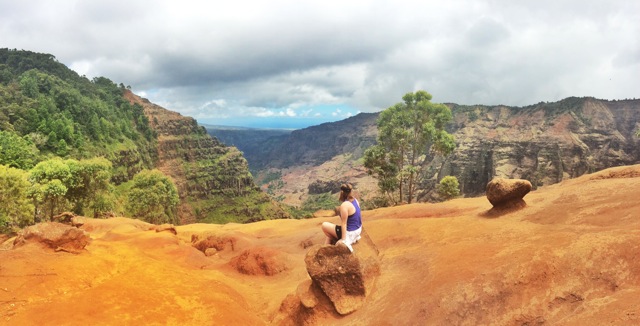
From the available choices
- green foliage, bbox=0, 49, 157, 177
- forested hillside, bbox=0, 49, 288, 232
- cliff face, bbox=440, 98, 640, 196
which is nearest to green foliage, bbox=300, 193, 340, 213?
forested hillside, bbox=0, 49, 288, 232

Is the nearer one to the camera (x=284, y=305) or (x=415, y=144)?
(x=284, y=305)

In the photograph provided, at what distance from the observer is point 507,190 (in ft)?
56.8

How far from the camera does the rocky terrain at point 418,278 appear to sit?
9.13 metres

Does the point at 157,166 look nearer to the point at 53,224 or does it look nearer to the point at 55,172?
the point at 55,172

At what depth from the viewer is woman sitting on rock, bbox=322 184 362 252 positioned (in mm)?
12633

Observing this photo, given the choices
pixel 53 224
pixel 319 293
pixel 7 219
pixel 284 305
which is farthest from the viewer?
pixel 7 219

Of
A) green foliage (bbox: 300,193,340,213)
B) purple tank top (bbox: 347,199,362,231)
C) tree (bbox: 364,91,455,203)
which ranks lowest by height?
green foliage (bbox: 300,193,340,213)

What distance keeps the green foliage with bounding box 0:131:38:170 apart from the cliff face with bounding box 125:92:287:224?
190ft

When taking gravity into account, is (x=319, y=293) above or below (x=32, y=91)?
below

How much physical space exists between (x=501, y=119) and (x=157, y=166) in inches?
6063

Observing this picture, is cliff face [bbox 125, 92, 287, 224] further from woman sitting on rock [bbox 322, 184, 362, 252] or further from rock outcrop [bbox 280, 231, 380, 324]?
woman sitting on rock [bbox 322, 184, 362, 252]

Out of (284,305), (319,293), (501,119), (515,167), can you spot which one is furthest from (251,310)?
(501,119)

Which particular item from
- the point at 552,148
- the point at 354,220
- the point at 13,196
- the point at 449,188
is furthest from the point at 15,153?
the point at 552,148

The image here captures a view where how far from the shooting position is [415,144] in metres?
44.3
